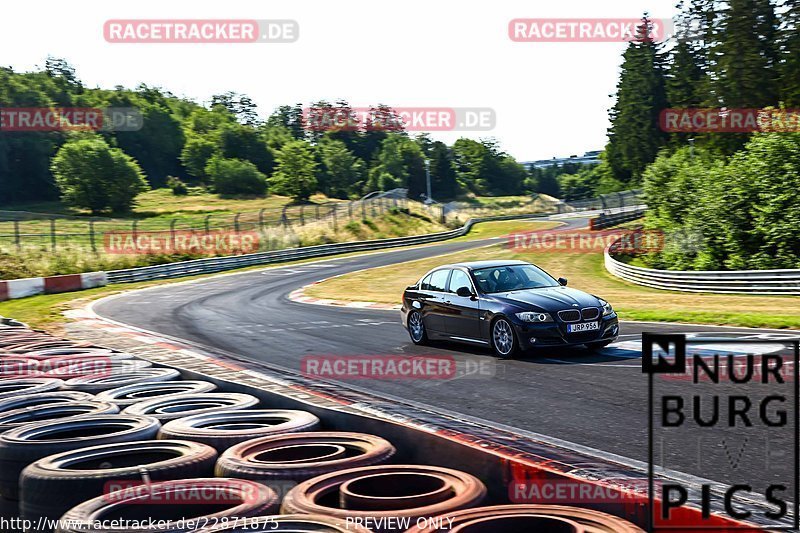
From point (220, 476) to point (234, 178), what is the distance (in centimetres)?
11181

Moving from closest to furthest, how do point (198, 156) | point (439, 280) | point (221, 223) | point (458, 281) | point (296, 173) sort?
point (458, 281)
point (439, 280)
point (221, 223)
point (296, 173)
point (198, 156)

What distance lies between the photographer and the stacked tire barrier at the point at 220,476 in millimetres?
3703

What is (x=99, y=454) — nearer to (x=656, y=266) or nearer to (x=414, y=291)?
(x=414, y=291)

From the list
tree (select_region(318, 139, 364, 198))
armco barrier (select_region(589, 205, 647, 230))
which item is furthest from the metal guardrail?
tree (select_region(318, 139, 364, 198))

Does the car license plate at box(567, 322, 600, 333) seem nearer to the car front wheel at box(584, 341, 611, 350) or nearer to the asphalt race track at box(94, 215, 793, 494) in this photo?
the car front wheel at box(584, 341, 611, 350)

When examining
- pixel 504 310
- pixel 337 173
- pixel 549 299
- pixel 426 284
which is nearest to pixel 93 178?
pixel 337 173

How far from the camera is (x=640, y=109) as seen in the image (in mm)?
93562

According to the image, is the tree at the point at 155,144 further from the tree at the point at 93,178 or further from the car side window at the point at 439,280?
the car side window at the point at 439,280

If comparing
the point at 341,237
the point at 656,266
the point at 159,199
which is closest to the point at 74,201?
the point at 159,199

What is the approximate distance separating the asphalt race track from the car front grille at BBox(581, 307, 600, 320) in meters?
0.57

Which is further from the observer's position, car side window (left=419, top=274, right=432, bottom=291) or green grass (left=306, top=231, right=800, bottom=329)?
green grass (left=306, top=231, right=800, bottom=329)

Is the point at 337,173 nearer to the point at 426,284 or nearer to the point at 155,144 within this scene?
the point at 155,144

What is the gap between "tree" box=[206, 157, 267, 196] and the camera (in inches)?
4464

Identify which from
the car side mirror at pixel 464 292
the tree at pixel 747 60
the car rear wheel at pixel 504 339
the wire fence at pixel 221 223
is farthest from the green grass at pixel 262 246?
the car rear wheel at pixel 504 339
